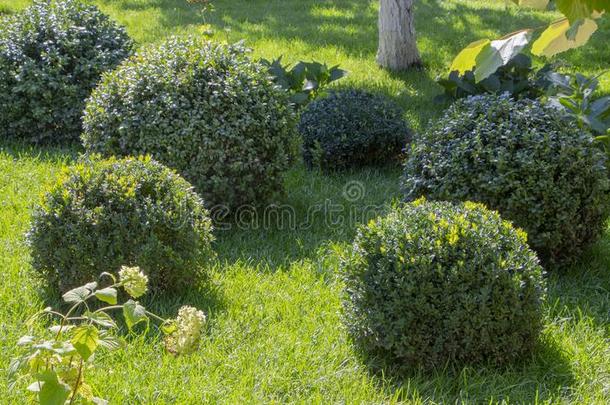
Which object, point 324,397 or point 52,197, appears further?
point 52,197

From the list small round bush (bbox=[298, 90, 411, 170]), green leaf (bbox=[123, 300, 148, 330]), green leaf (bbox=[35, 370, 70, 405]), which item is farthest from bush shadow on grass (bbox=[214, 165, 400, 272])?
green leaf (bbox=[35, 370, 70, 405])

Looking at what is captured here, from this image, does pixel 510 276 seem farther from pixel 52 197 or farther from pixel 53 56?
pixel 53 56

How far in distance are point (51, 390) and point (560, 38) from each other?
1514mm

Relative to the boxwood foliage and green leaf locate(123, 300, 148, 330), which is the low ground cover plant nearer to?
green leaf locate(123, 300, 148, 330)

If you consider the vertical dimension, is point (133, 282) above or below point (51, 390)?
above

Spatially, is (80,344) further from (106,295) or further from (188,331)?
(188,331)

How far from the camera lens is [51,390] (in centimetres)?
208

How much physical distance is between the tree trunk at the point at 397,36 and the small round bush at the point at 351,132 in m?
2.63

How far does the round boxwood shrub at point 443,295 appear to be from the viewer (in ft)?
12.3

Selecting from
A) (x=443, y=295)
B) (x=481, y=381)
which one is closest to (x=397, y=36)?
(x=443, y=295)

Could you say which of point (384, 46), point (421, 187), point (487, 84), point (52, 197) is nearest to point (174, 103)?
point (52, 197)

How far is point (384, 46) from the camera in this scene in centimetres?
950

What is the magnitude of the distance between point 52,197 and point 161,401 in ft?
4.78

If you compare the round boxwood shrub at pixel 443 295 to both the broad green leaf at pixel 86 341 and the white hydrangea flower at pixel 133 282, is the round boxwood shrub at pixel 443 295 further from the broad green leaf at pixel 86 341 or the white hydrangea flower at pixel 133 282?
the broad green leaf at pixel 86 341
